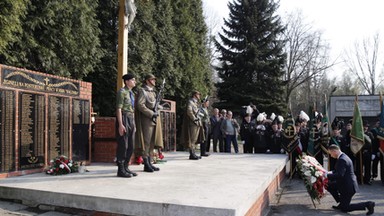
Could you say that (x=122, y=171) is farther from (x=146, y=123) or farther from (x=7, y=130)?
(x=7, y=130)

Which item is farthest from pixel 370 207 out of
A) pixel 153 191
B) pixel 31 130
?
pixel 31 130

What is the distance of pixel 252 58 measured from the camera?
2764 centimetres

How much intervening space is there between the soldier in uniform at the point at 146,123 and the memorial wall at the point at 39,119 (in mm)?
1843

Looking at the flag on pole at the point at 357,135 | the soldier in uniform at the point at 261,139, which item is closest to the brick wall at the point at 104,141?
the soldier in uniform at the point at 261,139

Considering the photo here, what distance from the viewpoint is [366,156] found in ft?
31.1

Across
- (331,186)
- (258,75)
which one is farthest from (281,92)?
(331,186)

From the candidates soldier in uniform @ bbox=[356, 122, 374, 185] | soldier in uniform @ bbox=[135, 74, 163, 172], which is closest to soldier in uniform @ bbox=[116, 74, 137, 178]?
soldier in uniform @ bbox=[135, 74, 163, 172]

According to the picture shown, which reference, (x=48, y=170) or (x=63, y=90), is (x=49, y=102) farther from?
(x=48, y=170)

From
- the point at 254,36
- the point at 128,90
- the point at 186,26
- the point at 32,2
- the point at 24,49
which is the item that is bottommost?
the point at 128,90

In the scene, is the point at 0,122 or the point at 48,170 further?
the point at 48,170

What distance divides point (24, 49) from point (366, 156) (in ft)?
29.7

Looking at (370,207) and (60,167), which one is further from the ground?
(60,167)

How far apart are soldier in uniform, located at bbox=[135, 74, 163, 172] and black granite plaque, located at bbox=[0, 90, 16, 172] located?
2.23 m

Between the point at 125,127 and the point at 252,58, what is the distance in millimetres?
22592
